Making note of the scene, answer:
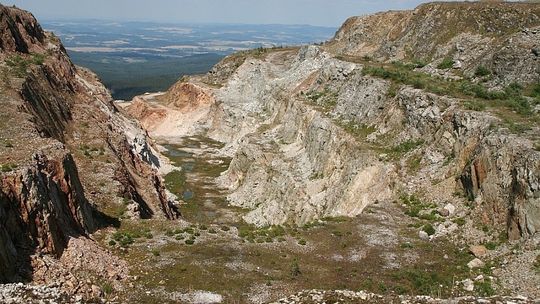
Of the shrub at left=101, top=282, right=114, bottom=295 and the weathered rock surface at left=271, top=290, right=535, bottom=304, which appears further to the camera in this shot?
the shrub at left=101, top=282, right=114, bottom=295

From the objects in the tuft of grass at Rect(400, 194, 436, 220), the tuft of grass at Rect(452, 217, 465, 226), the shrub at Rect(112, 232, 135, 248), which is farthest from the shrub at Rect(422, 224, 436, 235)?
the shrub at Rect(112, 232, 135, 248)

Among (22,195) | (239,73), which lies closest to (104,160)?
(22,195)

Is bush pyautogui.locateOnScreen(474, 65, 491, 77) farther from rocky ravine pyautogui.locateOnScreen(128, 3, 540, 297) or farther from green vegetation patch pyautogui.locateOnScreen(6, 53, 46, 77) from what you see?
green vegetation patch pyautogui.locateOnScreen(6, 53, 46, 77)

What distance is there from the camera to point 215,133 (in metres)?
94.2

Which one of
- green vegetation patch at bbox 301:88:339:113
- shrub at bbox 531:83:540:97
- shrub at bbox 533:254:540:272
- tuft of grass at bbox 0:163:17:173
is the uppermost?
shrub at bbox 531:83:540:97

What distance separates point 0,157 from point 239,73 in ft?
252

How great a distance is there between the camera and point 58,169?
28.6 metres

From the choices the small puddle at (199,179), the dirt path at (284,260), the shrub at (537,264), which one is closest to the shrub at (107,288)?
the dirt path at (284,260)

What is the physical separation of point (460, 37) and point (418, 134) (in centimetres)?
3730

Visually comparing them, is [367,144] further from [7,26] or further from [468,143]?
[7,26]

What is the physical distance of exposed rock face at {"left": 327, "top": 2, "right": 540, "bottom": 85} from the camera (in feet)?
157

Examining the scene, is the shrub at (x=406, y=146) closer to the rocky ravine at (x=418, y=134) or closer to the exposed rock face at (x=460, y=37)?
the rocky ravine at (x=418, y=134)

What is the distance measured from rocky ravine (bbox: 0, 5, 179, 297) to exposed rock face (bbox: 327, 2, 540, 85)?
34.0 m

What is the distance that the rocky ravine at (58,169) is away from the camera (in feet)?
75.3
